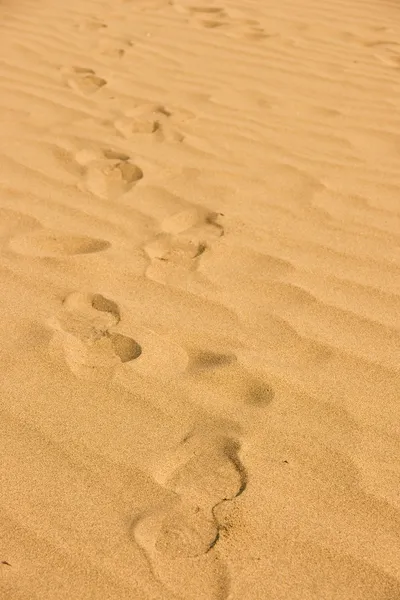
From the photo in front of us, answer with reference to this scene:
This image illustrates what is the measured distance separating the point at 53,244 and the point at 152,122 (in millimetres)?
1098

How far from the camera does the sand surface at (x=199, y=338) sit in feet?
4.80

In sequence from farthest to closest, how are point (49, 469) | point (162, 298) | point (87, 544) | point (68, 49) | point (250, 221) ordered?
1. point (68, 49)
2. point (250, 221)
3. point (162, 298)
4. point (49, 469)
5. point (87, 544)

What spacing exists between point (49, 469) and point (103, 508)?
0.49 feet

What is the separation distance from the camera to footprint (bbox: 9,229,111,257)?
241cm

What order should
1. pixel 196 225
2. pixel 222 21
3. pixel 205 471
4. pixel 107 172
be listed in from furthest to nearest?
1. pixel 222 21
2. pixel 107 172
3. pixel 196 225
4. pixel 205 471

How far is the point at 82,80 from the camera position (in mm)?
3920

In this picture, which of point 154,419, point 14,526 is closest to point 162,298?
point 154,419

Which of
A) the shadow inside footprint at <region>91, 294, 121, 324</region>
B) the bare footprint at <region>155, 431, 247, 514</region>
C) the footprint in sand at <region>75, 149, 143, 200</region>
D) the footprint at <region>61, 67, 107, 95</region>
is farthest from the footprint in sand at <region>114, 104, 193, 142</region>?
the bare footprint at <region>155, 431, 247, 514</region>

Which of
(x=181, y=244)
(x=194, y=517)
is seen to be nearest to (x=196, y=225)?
(x=181, y=244)

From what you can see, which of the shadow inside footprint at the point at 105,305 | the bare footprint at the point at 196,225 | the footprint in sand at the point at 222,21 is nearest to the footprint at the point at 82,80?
the footprint in sand at the point at 222,21

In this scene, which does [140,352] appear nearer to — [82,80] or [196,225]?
[196,225]

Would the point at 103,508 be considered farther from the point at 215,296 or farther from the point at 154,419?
the point at 215,296

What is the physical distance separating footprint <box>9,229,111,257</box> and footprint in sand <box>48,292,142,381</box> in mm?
269

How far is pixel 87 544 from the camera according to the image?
57.7 inches
